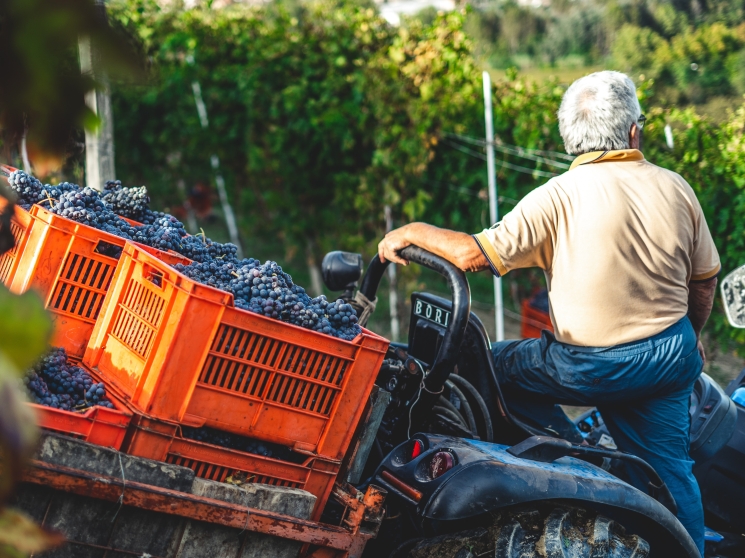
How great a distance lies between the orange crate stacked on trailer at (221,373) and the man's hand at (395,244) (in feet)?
1.78

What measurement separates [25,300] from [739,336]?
288 inches

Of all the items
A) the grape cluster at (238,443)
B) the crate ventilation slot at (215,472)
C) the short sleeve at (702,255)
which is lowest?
the crate ventilation slot at (215,472)

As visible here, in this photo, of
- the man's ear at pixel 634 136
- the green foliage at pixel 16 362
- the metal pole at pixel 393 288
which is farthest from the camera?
the metal pole at pixel 393 288

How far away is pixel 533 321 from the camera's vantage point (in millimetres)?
7695

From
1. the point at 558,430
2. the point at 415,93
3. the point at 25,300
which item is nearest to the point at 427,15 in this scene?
the point at 415,93

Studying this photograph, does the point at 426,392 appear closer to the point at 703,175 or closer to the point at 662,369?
the point at 662,369

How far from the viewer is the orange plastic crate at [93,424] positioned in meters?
2.33

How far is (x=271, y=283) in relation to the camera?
8.50ft

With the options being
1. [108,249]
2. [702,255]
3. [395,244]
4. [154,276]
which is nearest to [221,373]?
[154,276]

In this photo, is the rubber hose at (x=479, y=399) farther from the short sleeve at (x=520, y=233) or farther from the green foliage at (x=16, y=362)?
the green foliage at (x=16, y=362)

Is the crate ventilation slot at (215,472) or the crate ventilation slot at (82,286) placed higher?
the crate ventilation slot at (82,286)

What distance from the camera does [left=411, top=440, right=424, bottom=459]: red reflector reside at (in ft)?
9.30

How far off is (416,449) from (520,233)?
2.93ft

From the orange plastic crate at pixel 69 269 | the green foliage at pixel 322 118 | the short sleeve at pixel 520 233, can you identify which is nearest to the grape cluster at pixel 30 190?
the orange plastic crate at pixel 69 269
